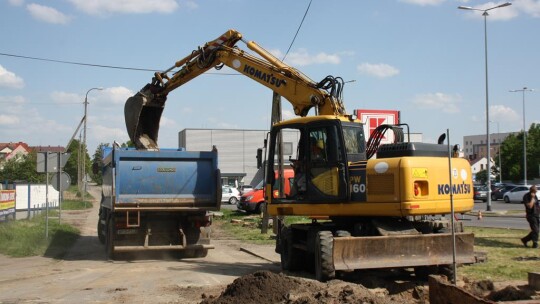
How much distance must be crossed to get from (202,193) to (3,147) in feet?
583

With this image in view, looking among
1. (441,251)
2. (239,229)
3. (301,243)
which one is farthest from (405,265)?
(239,229)

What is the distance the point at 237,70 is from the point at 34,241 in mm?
8733

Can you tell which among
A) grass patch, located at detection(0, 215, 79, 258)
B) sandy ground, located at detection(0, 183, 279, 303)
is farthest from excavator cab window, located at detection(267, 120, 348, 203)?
grass patch, located at detection(0, 215, 79, 258)

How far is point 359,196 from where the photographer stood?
1027 centimetres

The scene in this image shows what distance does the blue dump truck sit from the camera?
13.8 meters

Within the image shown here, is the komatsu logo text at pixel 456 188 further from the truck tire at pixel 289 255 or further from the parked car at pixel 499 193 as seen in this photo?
the parked car at pixel 499 193

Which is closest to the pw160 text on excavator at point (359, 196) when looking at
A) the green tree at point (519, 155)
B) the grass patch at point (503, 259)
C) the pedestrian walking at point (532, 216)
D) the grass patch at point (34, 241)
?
the grass patch at point (503, 259)

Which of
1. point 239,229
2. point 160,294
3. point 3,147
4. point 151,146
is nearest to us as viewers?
point 160,294

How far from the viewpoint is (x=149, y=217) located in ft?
46.4

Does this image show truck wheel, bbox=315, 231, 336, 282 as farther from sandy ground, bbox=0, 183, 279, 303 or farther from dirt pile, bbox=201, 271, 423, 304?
sandy ground, bbox=0, 183, 279, 303

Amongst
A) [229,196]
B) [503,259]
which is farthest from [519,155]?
[503,259]

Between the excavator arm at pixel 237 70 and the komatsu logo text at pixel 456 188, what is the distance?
9.79 feet

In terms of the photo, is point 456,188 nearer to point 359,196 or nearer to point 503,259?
point 359,196

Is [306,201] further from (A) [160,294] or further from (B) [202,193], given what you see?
(B) [202,193]
